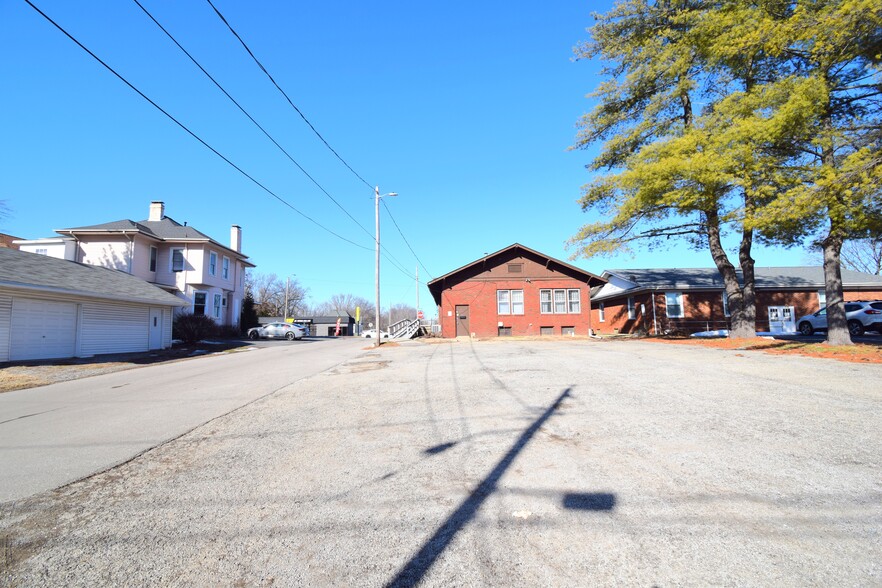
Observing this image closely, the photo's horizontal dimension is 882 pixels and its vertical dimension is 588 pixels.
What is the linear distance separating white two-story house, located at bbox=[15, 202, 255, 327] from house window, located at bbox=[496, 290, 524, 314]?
19.6 m

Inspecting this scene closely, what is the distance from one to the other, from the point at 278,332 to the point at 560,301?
22819 millimetres

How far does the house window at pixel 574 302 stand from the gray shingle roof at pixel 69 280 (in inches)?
925

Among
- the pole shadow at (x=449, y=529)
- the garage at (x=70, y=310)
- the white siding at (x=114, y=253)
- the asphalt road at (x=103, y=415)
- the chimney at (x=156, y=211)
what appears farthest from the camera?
the chimney at (x=156, y=211)

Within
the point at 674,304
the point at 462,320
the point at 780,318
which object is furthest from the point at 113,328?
the point at 780,318

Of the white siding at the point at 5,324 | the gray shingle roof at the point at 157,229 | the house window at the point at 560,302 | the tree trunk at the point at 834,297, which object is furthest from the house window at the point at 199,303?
the tree trunk at the point at 834,297

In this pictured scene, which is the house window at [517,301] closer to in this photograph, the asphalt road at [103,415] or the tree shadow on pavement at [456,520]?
the asphalt road at [103,415]

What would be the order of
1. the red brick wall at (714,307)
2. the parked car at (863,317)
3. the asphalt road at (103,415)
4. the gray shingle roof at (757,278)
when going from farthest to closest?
the gray shingle roof at (757,278)
the red brick wall at (714,307)
the parked car at (863,317)
the asphalt road at (103,415)

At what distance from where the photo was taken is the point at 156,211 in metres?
32.2

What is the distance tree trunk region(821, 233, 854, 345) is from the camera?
13367mm

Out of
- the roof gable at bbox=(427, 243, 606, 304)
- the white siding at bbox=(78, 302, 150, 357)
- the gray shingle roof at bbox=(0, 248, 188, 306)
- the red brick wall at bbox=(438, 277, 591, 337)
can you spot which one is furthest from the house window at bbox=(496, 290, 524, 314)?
the white siding at bbox=(78, 302, 150, 357)

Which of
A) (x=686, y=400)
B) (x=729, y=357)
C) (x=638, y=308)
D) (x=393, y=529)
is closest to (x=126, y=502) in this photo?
(x=393, y=529)

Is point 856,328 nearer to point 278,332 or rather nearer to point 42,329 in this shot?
point 42,329

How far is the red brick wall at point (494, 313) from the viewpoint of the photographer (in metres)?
28.2

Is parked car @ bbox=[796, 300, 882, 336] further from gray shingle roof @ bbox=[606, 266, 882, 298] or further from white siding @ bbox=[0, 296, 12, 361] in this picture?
white siding @ bbox=[0, 296, 12, 361]
